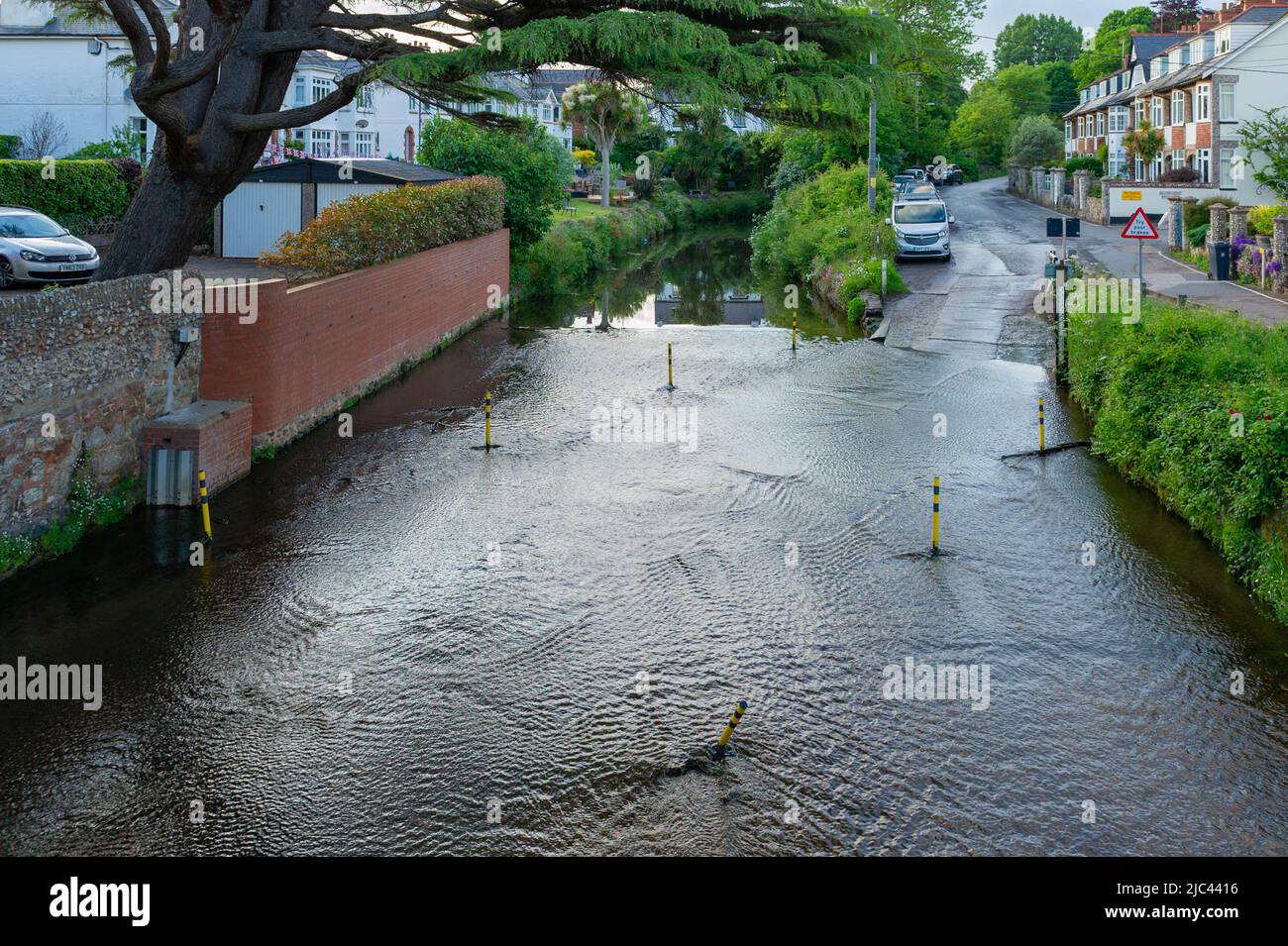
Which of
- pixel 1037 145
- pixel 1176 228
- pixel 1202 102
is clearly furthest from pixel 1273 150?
pixel 1037 145

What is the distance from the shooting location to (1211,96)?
171 feet

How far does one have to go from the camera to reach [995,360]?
26172 mm

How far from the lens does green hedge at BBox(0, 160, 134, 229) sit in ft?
89.8

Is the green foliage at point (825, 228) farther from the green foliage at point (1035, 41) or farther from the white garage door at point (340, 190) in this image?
the green foliage at point (1035, 41)

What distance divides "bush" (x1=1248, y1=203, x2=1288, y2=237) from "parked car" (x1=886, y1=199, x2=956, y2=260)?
8871 mm

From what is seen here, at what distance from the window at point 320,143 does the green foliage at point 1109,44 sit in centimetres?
6193

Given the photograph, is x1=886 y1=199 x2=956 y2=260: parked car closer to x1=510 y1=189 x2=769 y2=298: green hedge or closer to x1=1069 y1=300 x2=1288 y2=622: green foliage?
x1=510 y1=189 x2=769 y2=298: green hedge

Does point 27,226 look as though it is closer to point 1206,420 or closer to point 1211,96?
point 1206,420

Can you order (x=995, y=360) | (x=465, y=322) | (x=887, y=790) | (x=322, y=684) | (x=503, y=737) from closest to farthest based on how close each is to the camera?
1. (x=887, y=790)
2. (x=503, y=737)
3. (x=322, y=684)
4. (x=995, y=360)
5. (x=465, y=322)

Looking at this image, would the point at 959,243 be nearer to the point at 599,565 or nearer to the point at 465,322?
the point at 465,322

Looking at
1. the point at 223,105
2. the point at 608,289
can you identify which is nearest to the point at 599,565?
the point at 223,105

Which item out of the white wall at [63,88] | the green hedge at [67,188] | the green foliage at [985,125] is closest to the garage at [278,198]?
the green hedge at [67,188]

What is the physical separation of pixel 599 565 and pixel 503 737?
4177mm

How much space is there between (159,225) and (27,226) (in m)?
6.07
